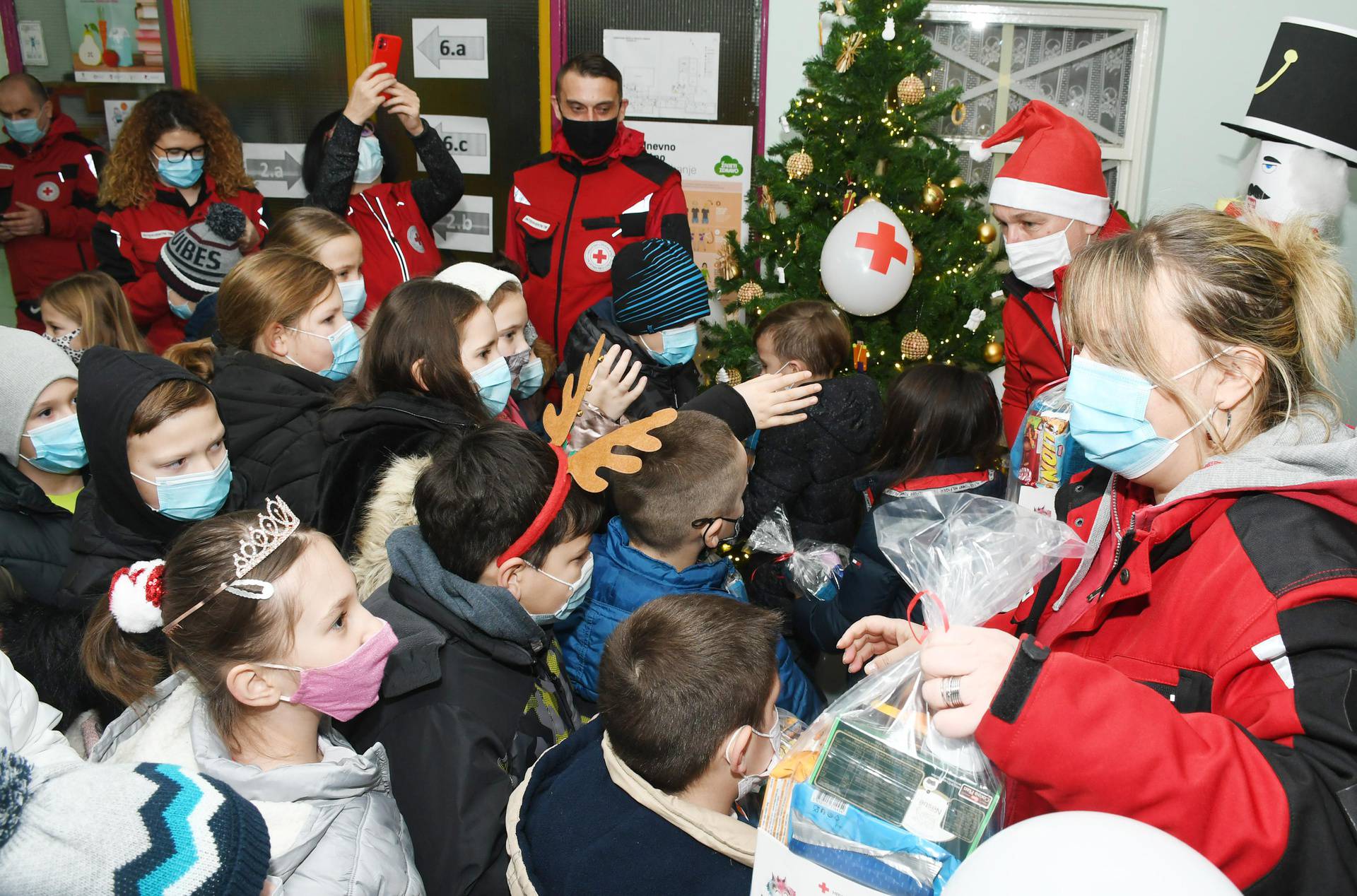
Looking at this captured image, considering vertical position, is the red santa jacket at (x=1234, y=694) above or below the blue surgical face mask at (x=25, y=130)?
below

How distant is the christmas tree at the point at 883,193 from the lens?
4348 millimetres

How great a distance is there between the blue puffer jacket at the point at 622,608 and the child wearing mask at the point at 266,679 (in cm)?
62

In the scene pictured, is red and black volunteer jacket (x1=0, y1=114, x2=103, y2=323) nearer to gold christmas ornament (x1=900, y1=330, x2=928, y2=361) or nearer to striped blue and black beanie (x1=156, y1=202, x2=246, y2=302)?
striped blue and black beanie (x1=156, y1=202, x2=246, y2=302)

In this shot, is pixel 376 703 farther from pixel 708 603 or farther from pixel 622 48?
pixel 622 48

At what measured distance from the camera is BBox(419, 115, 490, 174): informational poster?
18.7 ft

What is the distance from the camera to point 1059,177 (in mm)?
3398

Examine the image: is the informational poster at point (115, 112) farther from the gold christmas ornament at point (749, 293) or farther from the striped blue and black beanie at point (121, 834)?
the striped blue and black beanie at point (121, 834)

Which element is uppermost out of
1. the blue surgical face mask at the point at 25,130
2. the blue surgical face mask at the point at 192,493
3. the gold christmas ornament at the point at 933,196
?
the blue surgical face mask at the point at 25,130

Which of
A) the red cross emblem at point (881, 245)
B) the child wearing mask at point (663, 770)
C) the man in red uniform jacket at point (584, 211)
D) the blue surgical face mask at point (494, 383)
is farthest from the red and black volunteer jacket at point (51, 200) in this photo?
the child wearing mask at point (663, 770)

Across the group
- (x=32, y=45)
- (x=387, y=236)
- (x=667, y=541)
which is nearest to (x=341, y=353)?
(x=667, y=541)

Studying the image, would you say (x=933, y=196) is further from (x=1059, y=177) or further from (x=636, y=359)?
(x=636, y=359)

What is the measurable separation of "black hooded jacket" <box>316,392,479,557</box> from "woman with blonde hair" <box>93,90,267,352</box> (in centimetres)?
224

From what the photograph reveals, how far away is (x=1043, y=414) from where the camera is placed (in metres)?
2.38

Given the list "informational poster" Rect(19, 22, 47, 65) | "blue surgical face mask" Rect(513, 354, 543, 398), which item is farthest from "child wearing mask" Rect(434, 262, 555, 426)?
"informational poster" Rect(19, 22, 47, 65)
